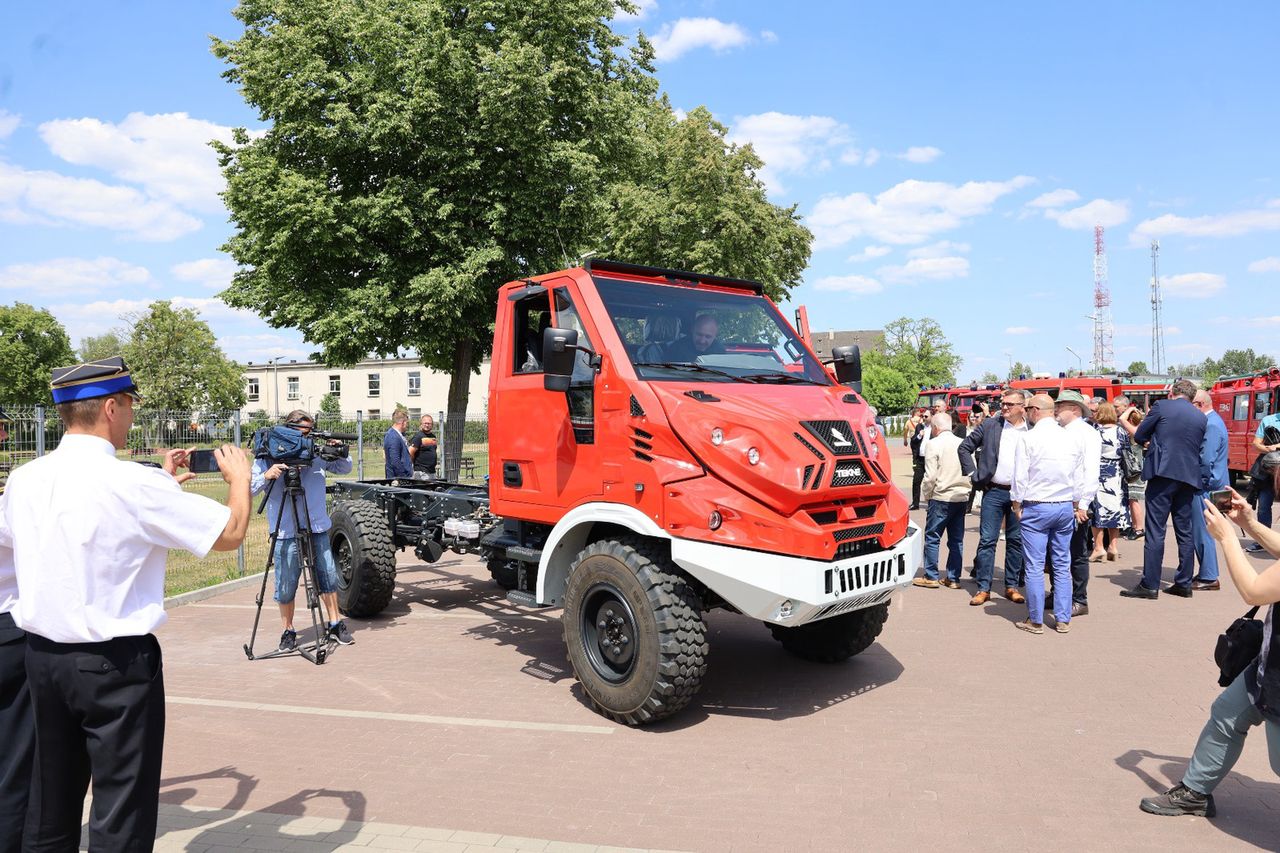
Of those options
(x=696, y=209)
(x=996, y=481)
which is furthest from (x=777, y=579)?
(x=696, y=209)

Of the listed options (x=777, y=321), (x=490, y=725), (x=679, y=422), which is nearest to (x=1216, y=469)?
(x=777, y=321)

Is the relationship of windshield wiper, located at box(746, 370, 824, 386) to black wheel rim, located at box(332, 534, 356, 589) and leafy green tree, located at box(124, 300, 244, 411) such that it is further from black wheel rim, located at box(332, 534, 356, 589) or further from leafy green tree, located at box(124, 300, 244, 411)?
leafy green tree, located at box(124, 300, 244, 411)

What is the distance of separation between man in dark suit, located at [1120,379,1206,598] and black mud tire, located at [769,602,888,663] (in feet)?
13.4

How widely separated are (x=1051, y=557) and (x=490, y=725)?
5011 millimetres

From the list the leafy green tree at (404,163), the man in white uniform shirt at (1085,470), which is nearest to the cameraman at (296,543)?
the man in white uniform shirt at (1085,470)

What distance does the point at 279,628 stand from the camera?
8.10 meters

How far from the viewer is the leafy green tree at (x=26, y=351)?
55.2 meters

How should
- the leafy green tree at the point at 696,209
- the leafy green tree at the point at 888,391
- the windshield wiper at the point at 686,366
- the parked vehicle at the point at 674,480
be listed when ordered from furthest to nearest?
the leafy green tree at the point at 888,391
the leafy green tree at the point at 696,209
the windshield wiper at the point at 686,366
the parked vehicle at the point at 674,480

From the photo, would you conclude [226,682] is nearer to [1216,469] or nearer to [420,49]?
[1216,469]

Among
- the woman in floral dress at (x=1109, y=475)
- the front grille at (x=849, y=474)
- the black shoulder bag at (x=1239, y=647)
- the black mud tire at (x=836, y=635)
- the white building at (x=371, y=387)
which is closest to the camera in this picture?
the black shoulder bag at (x=1239, y=647)

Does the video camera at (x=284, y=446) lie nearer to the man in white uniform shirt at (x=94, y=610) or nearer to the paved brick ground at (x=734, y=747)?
the paved brick ground at (x=734, y=747)

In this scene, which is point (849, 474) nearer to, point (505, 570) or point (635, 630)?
point (635, 630)

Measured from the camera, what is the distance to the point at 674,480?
16.9 ft

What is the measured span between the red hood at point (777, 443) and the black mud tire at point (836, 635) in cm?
126
